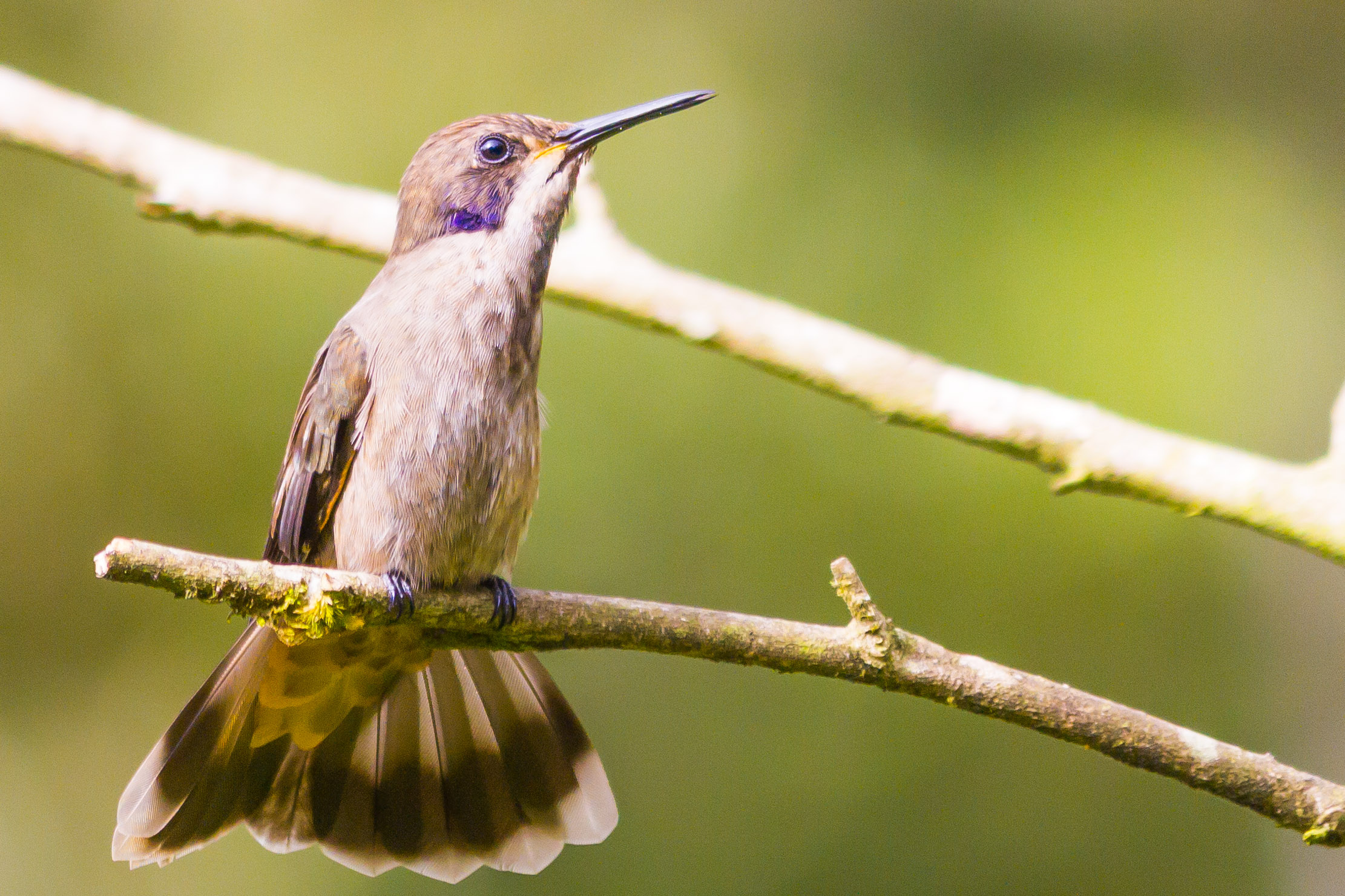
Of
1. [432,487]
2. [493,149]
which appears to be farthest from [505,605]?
[493,149]

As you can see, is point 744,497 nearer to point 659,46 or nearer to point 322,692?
point 659,46

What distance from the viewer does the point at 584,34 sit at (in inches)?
248

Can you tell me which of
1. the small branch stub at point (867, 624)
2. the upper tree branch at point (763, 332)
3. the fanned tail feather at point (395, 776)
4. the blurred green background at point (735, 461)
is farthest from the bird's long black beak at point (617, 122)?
the blurred green background at point (735, 461)

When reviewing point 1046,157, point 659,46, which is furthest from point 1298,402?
point 659,46

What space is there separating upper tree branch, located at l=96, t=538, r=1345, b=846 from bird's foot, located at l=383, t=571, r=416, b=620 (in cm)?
7

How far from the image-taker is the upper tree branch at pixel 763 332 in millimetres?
2883

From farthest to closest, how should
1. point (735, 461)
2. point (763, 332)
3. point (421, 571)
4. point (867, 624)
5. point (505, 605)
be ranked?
point (735, 461)
point (763, 332)
point (421, 571)
point (505, 605)
point (867, 624)

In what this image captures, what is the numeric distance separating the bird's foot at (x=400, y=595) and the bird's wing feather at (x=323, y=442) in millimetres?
332

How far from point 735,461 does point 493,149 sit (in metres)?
2.92

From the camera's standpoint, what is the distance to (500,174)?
10.3ft

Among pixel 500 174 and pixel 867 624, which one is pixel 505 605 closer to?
pixel 867 624

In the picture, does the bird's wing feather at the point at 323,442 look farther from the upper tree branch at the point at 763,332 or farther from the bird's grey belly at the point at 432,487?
the upper tree branch at the point at 763,332

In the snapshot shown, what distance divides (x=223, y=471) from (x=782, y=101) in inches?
131

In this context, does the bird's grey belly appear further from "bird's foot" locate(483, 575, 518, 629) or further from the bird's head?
the bird's head
